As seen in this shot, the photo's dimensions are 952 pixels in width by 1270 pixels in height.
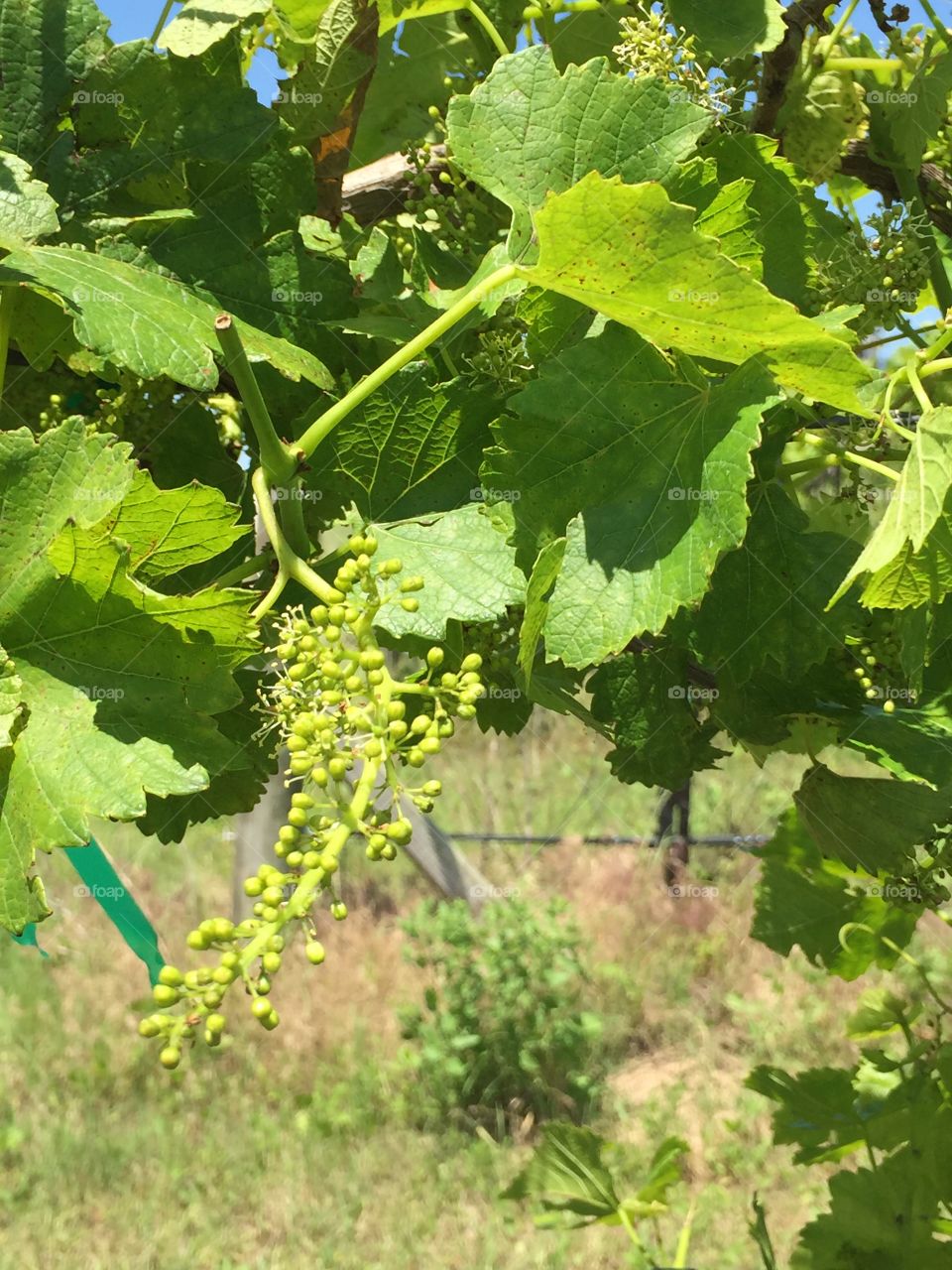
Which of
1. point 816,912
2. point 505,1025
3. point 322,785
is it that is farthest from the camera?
point 505,1025

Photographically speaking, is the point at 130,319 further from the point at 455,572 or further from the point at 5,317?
the point at 455,572

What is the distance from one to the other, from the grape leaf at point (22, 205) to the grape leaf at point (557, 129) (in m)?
0.25

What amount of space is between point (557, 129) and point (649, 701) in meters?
0.40

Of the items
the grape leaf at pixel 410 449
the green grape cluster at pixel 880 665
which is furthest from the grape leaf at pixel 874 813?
the grape leaf at pixel 410 449

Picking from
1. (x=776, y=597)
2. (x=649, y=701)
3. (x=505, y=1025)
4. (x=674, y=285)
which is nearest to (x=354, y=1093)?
(x=505, y=1025)

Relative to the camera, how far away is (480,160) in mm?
683

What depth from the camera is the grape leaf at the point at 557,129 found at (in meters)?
0.67

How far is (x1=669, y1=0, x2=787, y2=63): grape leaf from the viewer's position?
82cm

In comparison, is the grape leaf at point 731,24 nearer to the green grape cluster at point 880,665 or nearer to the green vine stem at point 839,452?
the green vine stem at point 839,452

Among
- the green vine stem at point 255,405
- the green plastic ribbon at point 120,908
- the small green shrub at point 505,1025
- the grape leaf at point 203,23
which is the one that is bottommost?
the small green shrub at point 505,1025

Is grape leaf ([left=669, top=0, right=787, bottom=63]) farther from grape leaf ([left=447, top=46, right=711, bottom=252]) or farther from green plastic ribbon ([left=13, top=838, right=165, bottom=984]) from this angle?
green plastic ribbon ([left=13, top=838, right=165, bottom=984])

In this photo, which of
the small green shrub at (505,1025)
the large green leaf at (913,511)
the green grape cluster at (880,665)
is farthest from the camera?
the small green shrub at (505,1025)

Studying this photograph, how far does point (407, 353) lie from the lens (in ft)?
2.15

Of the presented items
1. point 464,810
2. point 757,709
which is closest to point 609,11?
point 757,709
